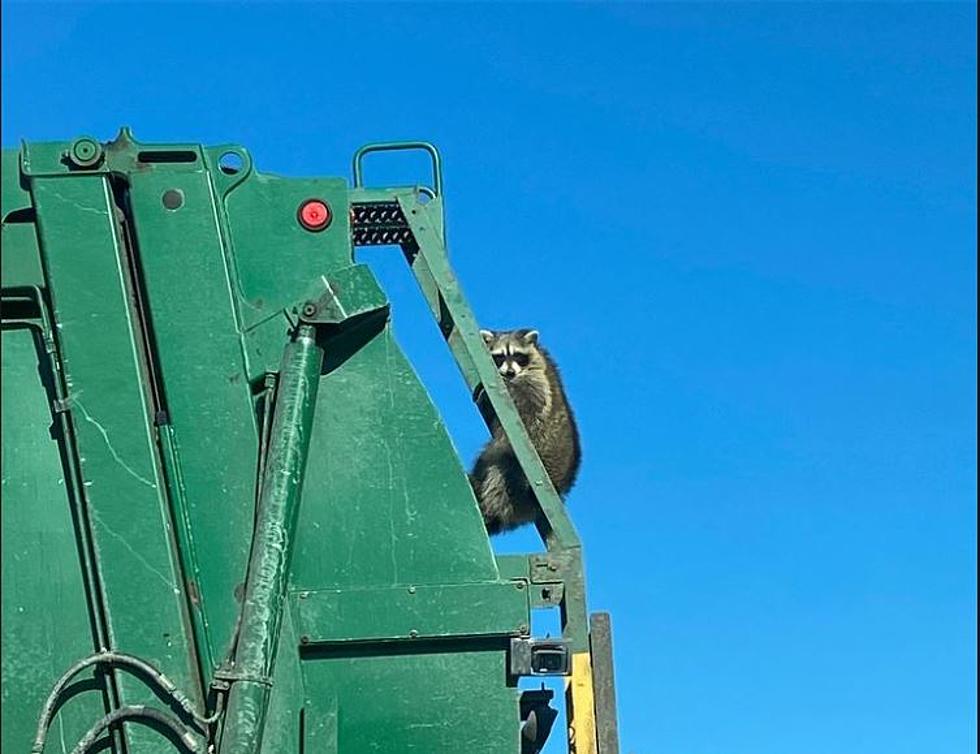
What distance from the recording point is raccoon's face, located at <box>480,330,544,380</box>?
491 cm

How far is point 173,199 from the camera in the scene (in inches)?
114

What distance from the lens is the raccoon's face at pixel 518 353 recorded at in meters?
4.91

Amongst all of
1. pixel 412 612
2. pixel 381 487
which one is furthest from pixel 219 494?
pixel 412 612

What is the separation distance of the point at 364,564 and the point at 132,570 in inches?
18.6

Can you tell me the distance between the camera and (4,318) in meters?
2.85

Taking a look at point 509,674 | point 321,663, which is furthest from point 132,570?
point 509,674

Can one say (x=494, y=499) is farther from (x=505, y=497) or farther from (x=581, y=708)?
(x=581, y=708)

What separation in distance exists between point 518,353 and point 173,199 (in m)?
2.80

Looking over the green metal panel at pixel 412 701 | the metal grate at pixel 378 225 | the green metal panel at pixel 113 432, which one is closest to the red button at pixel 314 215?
the metal grate at pixel 378 225

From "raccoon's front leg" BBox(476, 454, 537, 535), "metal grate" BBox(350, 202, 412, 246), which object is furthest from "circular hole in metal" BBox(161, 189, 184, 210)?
"raccoon's front leg" BBox(476, 454, 537, 535)

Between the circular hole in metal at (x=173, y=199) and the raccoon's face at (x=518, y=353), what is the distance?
6.34 feet

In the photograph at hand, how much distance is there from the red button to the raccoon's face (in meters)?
1.72

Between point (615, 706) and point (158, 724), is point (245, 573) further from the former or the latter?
point (615, 706)

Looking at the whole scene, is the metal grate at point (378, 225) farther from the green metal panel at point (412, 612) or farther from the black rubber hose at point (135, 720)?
the black rubber hose at point (135, 720)
